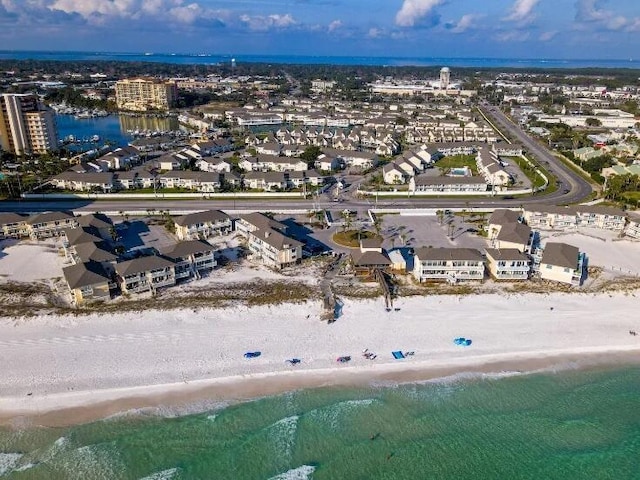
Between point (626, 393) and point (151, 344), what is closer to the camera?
point (626, 393)

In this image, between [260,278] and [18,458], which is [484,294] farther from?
[18,458]

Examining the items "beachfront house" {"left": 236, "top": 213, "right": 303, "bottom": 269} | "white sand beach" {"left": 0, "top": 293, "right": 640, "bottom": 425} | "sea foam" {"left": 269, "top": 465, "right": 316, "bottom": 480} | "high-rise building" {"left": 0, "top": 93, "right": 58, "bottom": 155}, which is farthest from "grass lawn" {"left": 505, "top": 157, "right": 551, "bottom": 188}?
"high-rise building" {"left": 0, "top": 93, "right": 58, "bottom": 155}

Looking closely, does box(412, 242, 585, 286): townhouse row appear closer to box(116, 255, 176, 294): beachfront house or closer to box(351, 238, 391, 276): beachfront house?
box(351, 238, 391, 276): beachfront house

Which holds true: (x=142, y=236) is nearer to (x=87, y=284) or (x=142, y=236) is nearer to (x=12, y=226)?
(x=12, y=226)

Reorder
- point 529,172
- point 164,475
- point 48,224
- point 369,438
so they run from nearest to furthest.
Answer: point 164,475 < point 369,438 < point 48,224 < point 529,172

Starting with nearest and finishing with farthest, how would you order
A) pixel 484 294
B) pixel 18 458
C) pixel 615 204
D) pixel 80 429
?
1. pixel 18 458
2. pixel 80 429
3. pixel 484 294
4. pixel 615 204

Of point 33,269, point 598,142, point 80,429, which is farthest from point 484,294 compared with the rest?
point 598,142

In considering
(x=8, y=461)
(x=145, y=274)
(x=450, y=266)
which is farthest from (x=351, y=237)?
(x=8, y=461)
